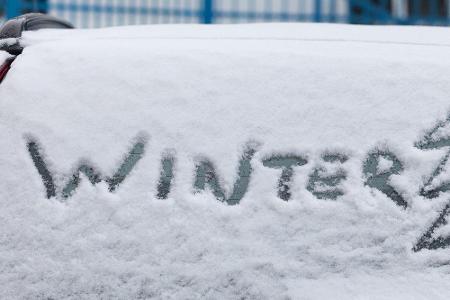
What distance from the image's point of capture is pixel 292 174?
1333 mm

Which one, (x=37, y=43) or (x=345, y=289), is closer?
(x=345, y=289)

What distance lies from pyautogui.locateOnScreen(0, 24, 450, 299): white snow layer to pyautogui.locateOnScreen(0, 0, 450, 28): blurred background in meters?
3.45

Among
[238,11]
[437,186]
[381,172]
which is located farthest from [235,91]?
[238,11]

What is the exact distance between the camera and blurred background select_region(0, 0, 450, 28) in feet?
16.0

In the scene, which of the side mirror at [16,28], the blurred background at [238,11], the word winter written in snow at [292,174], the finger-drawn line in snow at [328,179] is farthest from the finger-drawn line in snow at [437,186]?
the blurred background at [238,11]

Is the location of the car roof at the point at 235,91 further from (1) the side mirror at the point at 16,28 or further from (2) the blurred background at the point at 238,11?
(2) the blurred background at the point at 238,11

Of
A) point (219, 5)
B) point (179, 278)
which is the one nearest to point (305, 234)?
point (179, 278)

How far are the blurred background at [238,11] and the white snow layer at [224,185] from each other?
11.3 ft

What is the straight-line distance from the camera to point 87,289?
4.35 ft

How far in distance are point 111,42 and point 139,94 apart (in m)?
0.20

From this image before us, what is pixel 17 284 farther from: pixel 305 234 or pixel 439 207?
pixel 439 207

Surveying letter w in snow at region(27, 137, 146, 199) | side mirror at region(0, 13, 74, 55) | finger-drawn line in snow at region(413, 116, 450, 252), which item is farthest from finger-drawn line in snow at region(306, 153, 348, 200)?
side mirror at region(0, 13, 74, 55)

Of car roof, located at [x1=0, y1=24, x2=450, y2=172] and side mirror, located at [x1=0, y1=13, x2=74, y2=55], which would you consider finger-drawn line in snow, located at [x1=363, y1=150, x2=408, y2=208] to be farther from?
side mirror, located at [x1=0, y1=13, x2=74, y2=55]

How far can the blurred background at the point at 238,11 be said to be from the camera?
16.0 feet
